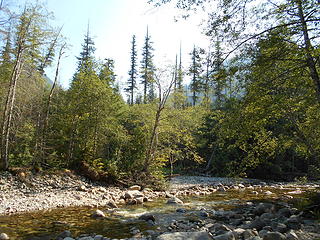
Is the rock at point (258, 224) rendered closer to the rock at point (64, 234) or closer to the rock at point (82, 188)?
the rock at point (64, 234)

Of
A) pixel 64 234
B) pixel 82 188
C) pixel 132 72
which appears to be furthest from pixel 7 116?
pixel 132 72

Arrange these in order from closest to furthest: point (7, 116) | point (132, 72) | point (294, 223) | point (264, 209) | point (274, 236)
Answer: point (274, 236) < point (294, 223) < point (264, 209) < point (7, 116) < point (132, 72)

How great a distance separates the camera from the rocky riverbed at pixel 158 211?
499 centimetres

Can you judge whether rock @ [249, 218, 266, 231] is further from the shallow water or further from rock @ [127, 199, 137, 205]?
rock @ [127, 199, 137, 205]

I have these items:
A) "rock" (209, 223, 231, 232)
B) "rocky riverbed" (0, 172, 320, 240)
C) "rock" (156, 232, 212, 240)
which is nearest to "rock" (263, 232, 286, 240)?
"rocky riverbed" (0, 172, 320, 240)

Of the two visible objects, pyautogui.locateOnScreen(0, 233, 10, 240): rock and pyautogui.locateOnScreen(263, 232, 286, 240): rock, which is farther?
pyautogui.locateOnScreen(0, 233, 10, 240): rock

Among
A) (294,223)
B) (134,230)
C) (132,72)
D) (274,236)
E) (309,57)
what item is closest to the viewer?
(274,236)

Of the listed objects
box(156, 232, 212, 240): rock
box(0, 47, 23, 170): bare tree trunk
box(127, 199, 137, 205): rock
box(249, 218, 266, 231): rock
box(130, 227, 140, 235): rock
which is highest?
box(0, 47, 23, 170): bare tree trunk

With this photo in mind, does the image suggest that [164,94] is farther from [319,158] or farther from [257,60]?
[257,60]

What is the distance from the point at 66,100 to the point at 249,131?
404 inches

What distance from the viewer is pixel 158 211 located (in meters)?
8.02

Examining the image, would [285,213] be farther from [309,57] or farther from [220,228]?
[309,57]

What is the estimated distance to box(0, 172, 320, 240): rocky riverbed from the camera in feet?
16.4

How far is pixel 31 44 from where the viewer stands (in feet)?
33.7
